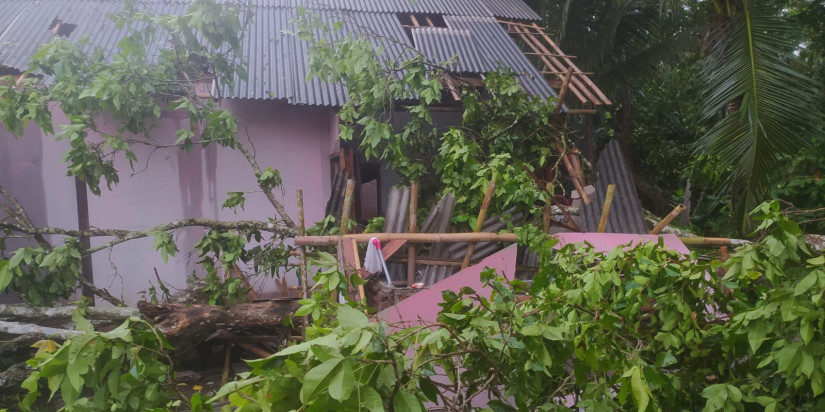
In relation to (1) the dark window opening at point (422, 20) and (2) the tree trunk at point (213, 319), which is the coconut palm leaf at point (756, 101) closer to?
(1) the dark window opening at point (422, 20)

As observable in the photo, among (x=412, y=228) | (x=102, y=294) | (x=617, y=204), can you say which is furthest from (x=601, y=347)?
(x=102, y=294)

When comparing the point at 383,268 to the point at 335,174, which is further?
the point at 335,174

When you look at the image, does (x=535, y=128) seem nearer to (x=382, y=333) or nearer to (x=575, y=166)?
(x=575, y=166)

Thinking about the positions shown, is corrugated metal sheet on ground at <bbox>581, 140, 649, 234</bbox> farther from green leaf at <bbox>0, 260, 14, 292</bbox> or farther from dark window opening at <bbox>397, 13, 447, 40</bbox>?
green leaf at <bbox>0, 260, 14, 292</bbox>

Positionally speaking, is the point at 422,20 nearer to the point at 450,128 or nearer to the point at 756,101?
the point at 450,128

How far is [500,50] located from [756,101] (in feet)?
9.58

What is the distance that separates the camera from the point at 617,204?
5.12m

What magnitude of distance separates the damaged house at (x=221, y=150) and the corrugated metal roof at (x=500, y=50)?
0.09 feet

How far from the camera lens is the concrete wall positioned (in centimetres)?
552

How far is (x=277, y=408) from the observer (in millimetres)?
1358

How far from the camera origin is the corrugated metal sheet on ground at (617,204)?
16.1 ft

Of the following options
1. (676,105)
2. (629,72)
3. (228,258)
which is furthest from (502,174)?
(676,105)

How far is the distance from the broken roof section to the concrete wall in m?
0.40

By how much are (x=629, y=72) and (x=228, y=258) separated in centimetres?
841
